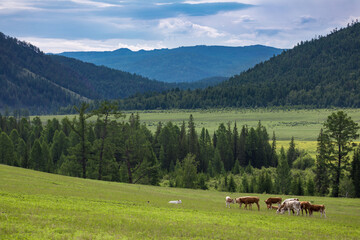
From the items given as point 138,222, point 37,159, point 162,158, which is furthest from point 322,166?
point 162,158

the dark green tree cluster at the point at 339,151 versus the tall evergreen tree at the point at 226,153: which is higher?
the dark green tree cluster at the point at 339,151

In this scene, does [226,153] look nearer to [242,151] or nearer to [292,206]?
[242,151]

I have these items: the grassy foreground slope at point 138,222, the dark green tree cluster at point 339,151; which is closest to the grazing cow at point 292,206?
the grassy foreground slope at point 138,222

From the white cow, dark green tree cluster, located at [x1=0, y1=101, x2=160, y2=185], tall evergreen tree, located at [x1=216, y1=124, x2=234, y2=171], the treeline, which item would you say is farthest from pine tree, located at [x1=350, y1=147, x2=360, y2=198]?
tall evergreen tree, located at [x1=216, y1=124, x2=234, y2=171]

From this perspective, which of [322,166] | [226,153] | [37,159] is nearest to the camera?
[322,166]

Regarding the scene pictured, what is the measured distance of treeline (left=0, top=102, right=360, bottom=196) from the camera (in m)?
68.0

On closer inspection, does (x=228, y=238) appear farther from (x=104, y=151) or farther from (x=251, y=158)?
(x=251, y=158)

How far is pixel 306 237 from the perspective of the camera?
Result: 20766 mm

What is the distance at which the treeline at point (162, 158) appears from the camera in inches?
2677

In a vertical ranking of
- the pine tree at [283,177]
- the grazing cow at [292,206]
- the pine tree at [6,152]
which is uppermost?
the grazing cow at [292,206]

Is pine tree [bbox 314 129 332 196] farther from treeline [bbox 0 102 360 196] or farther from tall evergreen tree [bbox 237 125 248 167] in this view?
tall evergreen tree [bbox 237 125 248 167]

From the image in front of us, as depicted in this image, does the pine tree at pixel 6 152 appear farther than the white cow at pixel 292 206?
Yes

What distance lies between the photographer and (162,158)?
374 ft

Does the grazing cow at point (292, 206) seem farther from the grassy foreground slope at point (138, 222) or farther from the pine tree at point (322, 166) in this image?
the pine tree at point (322, 166)
